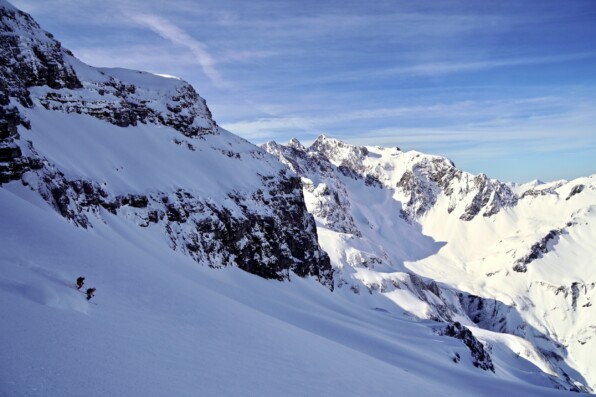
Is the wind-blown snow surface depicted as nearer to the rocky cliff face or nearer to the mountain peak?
the rocky cliff face

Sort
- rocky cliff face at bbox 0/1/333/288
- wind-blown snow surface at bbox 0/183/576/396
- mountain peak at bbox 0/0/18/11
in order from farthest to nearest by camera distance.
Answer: mountain peak at bbox 0/0/18/11 → rocky cliff face at bbox 0/1/333/288 → wind-blown snow surface at bbox 0/183/576/396

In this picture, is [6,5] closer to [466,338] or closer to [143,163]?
[143,163]

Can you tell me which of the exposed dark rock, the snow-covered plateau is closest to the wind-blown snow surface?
the snow-covered plateau

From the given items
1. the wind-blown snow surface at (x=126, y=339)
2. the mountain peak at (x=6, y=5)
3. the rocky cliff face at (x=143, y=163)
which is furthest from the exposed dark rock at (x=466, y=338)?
the mountain peak at (x=6, y=5)

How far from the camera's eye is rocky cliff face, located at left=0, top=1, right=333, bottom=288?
45.9m

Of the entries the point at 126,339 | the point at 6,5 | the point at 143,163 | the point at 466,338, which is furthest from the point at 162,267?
the point at 466,338

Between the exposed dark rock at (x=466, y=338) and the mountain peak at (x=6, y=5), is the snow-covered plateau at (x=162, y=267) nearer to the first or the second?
the mountain peak at (x=6, y=5)

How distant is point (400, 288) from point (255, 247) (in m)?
92.1

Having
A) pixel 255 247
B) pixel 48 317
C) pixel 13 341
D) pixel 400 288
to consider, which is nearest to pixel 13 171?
pixel 48 317

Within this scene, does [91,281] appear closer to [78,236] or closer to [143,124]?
[78,236]

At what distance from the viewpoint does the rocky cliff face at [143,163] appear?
45.9 m

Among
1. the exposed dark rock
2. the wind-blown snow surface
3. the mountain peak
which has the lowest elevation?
the wind-blown snow surface

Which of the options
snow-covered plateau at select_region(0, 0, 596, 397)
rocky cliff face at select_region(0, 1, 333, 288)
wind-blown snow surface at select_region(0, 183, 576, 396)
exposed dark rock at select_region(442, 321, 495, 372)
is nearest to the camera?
wind-blown snow surface at select_region(0, 183, 576, 396)

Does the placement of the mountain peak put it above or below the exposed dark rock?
above
